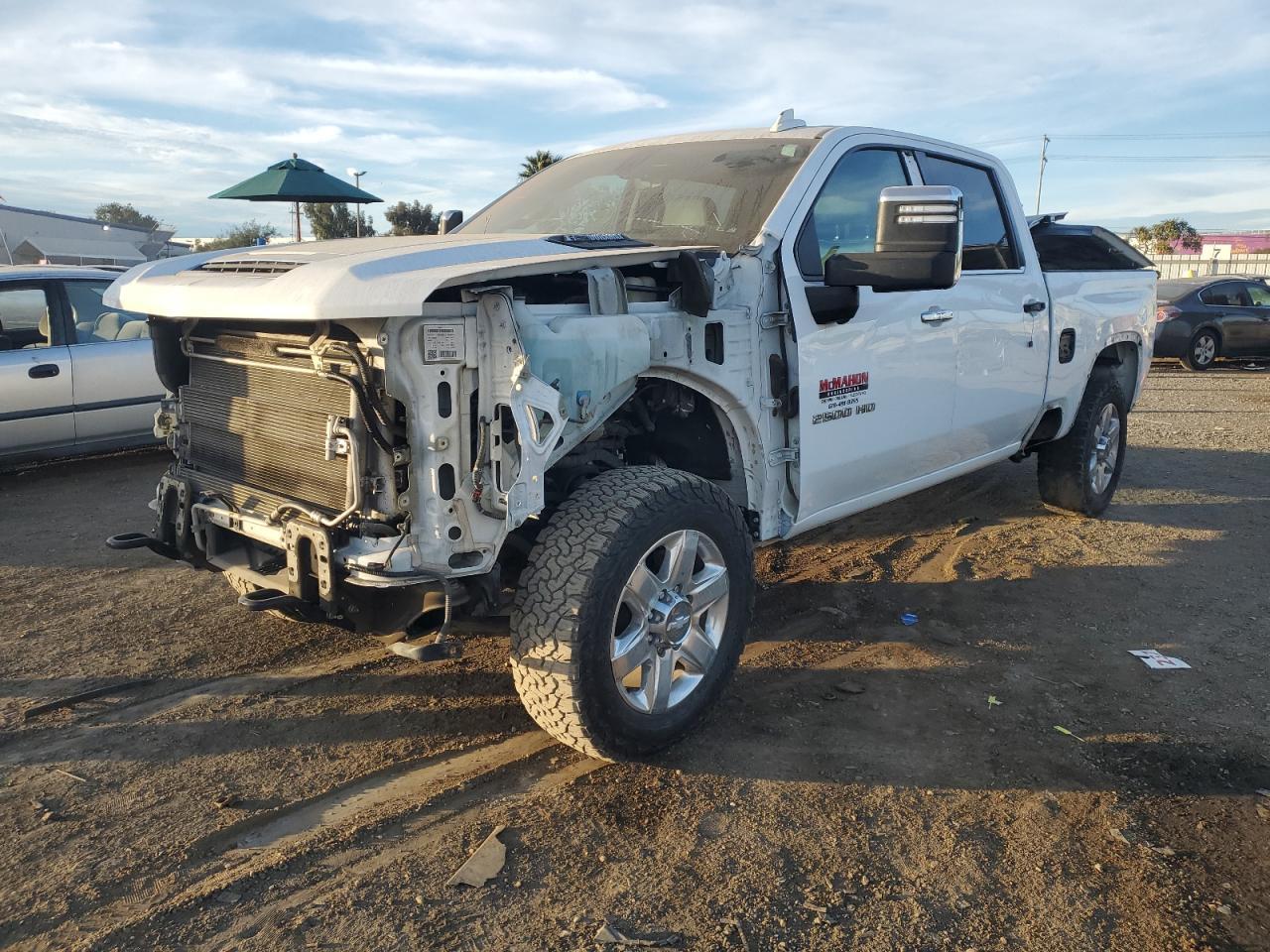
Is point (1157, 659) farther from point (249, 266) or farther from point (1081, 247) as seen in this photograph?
point (249, 266)

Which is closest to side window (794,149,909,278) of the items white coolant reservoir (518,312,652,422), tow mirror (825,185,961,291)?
tow mirror (825,185,961,291)

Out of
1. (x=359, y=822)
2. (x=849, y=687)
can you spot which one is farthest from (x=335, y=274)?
(x=849, y=687)

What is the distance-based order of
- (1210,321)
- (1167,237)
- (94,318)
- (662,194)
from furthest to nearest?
(1167,237) < (1210,321) < (94,318) < (662,194)

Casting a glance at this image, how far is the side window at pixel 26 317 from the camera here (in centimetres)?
683

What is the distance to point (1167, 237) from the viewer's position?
58.7 m

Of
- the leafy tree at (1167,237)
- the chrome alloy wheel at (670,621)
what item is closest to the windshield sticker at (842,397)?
the chrome alloy wheel at (670,621)

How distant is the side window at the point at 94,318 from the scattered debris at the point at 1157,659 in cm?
667

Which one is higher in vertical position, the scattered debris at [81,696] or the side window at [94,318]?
the side window at [94,318]

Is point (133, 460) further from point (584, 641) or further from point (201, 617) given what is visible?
point (584, 641)

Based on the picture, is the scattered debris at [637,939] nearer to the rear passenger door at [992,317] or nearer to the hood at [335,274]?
the hood at [335,274]

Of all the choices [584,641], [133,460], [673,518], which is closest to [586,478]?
[673,518]

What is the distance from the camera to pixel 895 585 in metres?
4.89

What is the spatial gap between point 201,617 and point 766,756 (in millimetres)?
2679

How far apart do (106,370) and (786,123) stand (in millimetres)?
5403
